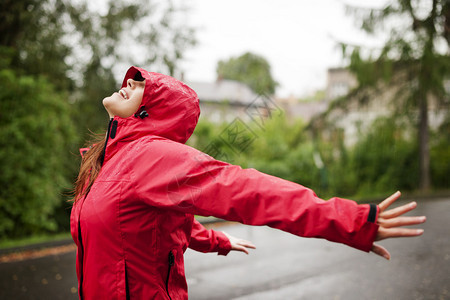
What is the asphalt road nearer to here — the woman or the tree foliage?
the tree foliage

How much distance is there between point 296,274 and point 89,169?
4878mm

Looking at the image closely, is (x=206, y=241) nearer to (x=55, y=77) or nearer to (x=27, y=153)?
(x=27, y=153)

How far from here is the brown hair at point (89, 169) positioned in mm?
1961

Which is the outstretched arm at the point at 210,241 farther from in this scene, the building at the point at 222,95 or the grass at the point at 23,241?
the building at the point at 222,95

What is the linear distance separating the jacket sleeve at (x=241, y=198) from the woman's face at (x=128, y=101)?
344mm

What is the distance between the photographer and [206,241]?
2.43 m

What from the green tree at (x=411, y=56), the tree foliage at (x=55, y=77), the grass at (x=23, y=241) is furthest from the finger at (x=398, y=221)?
the green tree at (x=411, y=56)

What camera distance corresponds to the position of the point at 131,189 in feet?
5.38

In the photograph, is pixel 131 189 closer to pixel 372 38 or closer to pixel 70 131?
pixel 70 131

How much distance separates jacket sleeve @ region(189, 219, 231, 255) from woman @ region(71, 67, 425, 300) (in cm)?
36

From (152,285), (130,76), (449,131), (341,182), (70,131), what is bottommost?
(341,182)

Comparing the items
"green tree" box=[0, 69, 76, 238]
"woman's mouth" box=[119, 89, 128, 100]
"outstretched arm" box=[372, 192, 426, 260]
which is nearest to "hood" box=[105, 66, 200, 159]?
"woman's mouth" box=[119, 89, 128, 100]

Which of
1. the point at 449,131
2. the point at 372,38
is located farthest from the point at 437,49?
the point at 449,131

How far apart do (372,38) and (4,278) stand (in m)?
16.1
